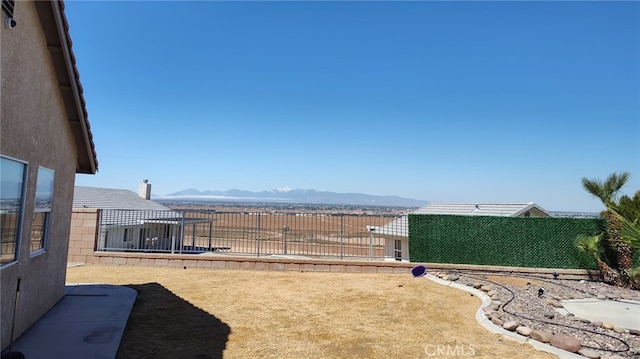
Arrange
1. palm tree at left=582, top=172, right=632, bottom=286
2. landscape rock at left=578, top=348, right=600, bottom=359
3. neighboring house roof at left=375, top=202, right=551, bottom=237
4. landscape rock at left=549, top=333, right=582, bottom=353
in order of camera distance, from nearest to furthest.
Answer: landscape rock at left=578, top=348, right=600, bottom=359
landscape rock at left=549, top=333, right=582, bottom=353
palm tree at left=582, top=172, right=632, bottom=286
neighboring house roof at left=375, top=202, right=551, bottom=237

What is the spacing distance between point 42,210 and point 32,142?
4.60ft

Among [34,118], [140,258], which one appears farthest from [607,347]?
[140,258]

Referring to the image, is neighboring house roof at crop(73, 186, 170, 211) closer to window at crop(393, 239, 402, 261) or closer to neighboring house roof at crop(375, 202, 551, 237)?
neighboring house roof at crop(375, 202, 551, 237)

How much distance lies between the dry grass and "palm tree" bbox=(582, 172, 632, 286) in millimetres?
5982

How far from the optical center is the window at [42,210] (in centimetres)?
570

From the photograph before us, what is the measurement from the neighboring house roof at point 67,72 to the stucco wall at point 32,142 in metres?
0.12

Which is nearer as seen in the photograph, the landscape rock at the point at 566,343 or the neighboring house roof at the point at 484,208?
the landscape rock at the point at 566,343

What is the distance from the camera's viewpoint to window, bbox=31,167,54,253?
570cm

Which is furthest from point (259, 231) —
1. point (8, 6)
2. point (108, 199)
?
point (108, 199)

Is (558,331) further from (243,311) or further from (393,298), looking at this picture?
(243,311)

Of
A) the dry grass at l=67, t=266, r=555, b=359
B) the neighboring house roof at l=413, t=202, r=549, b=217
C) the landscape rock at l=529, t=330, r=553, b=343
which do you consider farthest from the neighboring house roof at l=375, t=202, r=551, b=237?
the landscape rock at l=529, t=330, r=553, b=343

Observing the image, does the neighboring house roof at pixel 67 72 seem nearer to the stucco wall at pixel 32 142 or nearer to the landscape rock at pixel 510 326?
the stucco wall at pixel 32 142

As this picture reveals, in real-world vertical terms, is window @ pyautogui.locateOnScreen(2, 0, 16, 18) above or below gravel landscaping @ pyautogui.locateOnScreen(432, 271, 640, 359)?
above

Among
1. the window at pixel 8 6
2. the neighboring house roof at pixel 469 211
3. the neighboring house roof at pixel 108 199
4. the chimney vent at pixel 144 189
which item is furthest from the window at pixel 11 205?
the chimney vent at pixel 144 189
